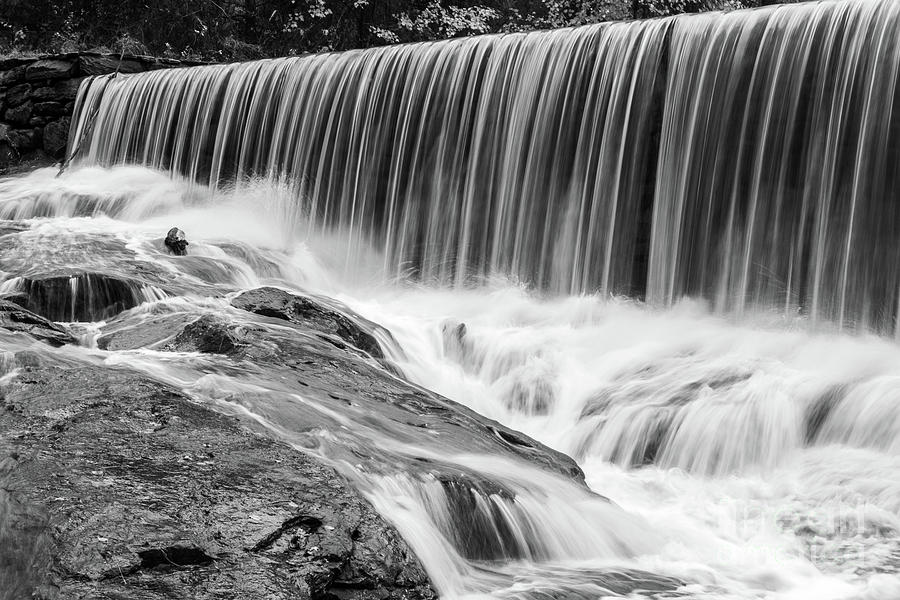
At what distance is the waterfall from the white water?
1.24 feet

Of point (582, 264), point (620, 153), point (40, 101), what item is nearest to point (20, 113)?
point (40, 101)

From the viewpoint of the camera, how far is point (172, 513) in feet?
12.3

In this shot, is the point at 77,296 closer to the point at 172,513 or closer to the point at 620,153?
the point at 172,513

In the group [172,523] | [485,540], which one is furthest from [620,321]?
[172,523]

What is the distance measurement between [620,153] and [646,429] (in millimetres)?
3563

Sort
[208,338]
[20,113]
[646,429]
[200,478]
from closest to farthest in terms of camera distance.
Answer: [200,478] < [208,338] < [646,429] < [20,113]

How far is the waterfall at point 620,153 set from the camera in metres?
8.43

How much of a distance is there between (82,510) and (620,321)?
621cm

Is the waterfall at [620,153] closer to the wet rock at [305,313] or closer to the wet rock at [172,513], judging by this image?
the wet rock at [305,313]

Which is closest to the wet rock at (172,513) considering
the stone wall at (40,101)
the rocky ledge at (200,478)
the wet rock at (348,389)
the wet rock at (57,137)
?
the rocky ledge at (200,478)

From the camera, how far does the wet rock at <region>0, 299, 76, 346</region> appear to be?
5828 mm

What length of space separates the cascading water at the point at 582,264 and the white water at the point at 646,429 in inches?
0.9

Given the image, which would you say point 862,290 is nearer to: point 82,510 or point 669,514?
point 669,514

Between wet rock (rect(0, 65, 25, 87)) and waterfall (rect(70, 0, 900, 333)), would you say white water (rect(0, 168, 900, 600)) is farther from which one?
wet rock (rect(0, 65, 25, 87))
